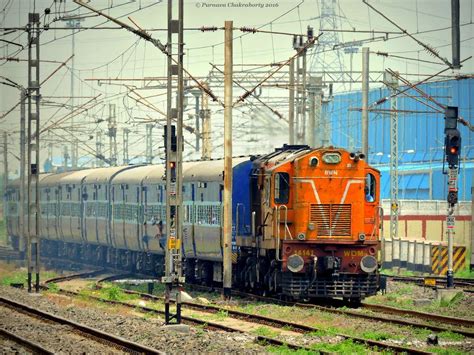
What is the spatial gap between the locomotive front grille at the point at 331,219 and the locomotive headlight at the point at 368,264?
763mm

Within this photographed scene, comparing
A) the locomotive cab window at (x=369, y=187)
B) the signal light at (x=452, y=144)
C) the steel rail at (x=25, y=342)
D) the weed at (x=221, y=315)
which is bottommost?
the weed at (x=221, y=315)

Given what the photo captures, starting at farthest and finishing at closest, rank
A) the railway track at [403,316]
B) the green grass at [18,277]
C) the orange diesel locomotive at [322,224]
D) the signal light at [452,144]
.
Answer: the green grass at [18,277] → the signal light at [452,144] → the orange diesel locomotive at [322,224] → the railway track at [403,316]

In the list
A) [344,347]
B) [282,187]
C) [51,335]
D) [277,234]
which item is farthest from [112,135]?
[344,347]

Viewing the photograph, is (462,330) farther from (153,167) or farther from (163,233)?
(153,167)

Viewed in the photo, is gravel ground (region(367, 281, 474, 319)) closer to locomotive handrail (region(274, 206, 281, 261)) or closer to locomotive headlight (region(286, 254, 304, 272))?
locomotive headlight (region(286, 254, 304, 272))

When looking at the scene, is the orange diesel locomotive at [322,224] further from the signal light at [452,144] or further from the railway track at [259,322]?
the railway track at [259,322]

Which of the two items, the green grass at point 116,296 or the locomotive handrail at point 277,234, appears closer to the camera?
the locomotive handrail at point 277,234

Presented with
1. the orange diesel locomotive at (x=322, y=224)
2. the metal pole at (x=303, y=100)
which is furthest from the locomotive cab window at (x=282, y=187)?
the metal pole at (x=303, y=100)

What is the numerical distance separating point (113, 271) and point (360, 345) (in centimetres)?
2821

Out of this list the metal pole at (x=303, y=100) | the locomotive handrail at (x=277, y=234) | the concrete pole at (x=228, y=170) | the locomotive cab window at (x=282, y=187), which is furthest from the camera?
the metal pole at (x=303, y=100)

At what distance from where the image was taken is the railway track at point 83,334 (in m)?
19.1

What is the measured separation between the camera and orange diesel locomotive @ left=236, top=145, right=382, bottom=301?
28062mm

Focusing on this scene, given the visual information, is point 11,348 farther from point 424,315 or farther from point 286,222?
point 286,222

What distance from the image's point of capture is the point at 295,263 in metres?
27.8
